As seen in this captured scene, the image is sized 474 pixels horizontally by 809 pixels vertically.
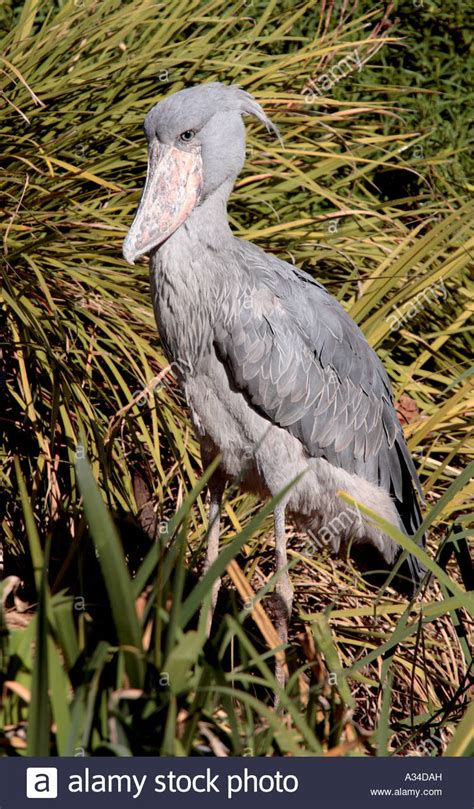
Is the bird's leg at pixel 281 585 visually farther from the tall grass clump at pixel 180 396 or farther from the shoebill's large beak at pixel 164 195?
the shoebill's large beak at pixel 164 195

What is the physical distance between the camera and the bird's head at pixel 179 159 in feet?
9.48

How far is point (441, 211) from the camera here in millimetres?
4559

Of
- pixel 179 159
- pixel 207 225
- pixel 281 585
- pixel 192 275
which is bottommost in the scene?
pixel 281 585

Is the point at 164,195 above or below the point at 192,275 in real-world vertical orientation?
above

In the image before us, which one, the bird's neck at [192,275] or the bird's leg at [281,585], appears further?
the bird's leg at [281,585]

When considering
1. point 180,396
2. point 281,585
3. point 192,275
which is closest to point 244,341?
point 192,275

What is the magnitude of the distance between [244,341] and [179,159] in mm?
566

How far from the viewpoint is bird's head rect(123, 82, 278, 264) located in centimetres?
289

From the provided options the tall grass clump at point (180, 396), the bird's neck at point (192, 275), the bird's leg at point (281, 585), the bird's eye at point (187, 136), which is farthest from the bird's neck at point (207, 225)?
the bird's leg at point (281, 585)

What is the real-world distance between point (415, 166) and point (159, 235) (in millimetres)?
2372

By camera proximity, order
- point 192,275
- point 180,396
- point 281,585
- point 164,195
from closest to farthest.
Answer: point 164,195 → point 192,275 → point 281,585 → point 180,396

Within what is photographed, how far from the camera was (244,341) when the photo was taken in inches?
121

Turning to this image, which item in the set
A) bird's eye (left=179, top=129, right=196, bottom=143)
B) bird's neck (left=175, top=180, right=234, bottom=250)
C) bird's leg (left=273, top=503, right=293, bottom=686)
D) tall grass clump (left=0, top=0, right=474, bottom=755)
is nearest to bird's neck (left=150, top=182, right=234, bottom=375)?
bird's neck (left=175, top=180, right=234, bottom=250)

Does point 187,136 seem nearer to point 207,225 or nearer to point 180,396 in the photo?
point 207,225
